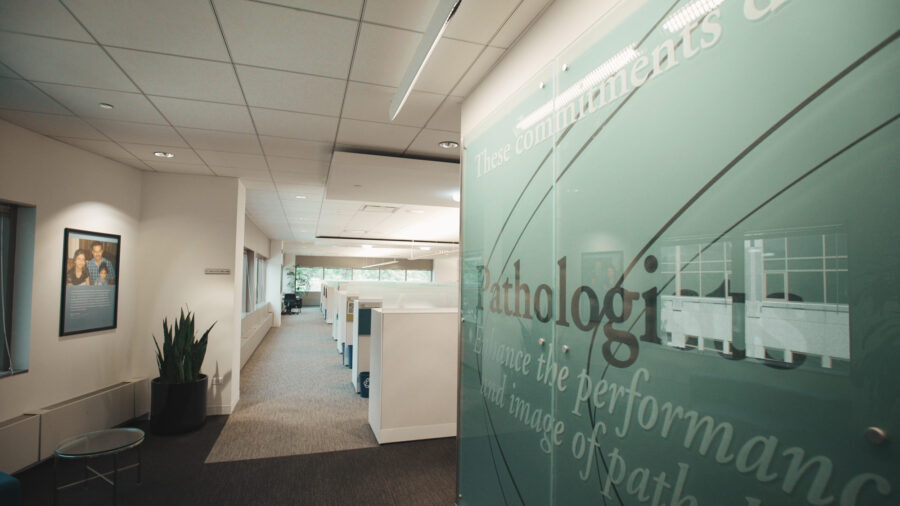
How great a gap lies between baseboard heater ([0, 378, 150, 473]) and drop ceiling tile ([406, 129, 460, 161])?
3236 mm

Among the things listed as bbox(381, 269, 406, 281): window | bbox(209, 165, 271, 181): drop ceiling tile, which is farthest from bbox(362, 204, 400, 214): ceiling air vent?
bbox(381, 269, 406, 281): window

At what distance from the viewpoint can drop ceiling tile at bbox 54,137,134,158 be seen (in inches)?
134

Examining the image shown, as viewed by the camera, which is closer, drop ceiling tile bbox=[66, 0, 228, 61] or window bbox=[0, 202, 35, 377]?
drop ceiling tile bbox=[66, 0, 228, 61]

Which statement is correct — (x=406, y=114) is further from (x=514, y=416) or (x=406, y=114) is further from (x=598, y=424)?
(x=598, y=424)

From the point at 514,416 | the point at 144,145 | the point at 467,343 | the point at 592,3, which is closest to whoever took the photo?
the point at 592,3

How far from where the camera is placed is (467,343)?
2.38 m

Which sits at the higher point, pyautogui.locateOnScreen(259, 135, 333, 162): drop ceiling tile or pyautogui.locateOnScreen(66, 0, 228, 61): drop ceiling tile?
pyautogui.locateOnScreen(66, 0, 228, 61): drop ceiling tile

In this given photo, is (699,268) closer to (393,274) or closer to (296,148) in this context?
(296,148)

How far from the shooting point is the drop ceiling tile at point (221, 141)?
3219 mm

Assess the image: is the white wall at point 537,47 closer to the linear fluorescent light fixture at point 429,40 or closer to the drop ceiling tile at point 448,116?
the drop ceiling tile at point 448,116

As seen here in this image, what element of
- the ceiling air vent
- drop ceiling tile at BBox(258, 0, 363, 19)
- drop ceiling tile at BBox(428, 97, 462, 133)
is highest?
drop ceiling tile at BBox(258, 0, 363, 19)

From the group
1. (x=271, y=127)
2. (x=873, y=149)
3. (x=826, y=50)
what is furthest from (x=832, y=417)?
(x=271, y=127)

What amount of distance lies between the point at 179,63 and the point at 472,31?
1.43m

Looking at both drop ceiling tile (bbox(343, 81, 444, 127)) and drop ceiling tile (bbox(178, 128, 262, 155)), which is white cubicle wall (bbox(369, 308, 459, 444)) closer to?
drop ceiling tile (bbox(343, 81, 444, 127))
